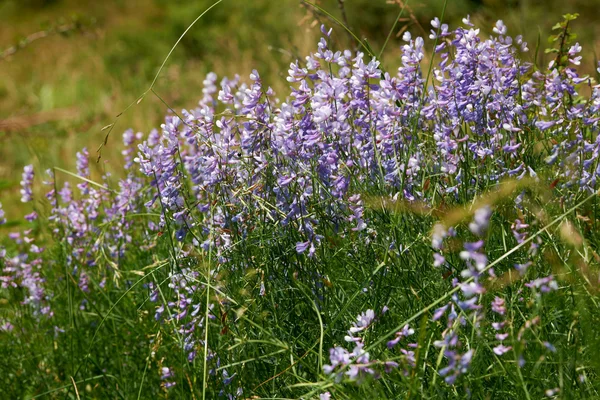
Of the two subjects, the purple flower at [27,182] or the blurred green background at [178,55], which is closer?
the purple flower at [27,182]

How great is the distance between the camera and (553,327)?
1.84 m

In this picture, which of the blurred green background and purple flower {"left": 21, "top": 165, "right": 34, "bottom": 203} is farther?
the blurred green background

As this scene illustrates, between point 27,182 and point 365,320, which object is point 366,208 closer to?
point 365,320

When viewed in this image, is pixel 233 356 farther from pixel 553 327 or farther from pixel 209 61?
pixel 209 61

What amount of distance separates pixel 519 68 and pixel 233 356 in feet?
3.72

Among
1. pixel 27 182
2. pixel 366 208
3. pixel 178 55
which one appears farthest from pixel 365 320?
pixel 178 55

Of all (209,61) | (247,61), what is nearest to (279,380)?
(247,61)

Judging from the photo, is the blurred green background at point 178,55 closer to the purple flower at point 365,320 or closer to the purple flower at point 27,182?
the purple flower at point 27,182

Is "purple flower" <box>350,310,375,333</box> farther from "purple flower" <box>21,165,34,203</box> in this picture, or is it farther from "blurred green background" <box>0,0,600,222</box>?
"blurred green background" <box>0,0,600,222</box>

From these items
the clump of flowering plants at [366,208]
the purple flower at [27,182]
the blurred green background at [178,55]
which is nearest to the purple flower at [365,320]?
the clump of flowering plants at [366,208]

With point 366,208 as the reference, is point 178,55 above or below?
above

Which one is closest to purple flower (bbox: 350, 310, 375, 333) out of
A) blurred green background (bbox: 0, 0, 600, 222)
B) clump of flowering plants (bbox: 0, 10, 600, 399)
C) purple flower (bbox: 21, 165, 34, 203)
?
clump of flowering plants (bbox: 0, 10, 600, 399)

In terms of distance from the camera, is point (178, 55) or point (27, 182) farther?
point (178, 55)

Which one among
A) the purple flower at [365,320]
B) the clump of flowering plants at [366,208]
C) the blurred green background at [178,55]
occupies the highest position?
the blurred green background at [178,55]
